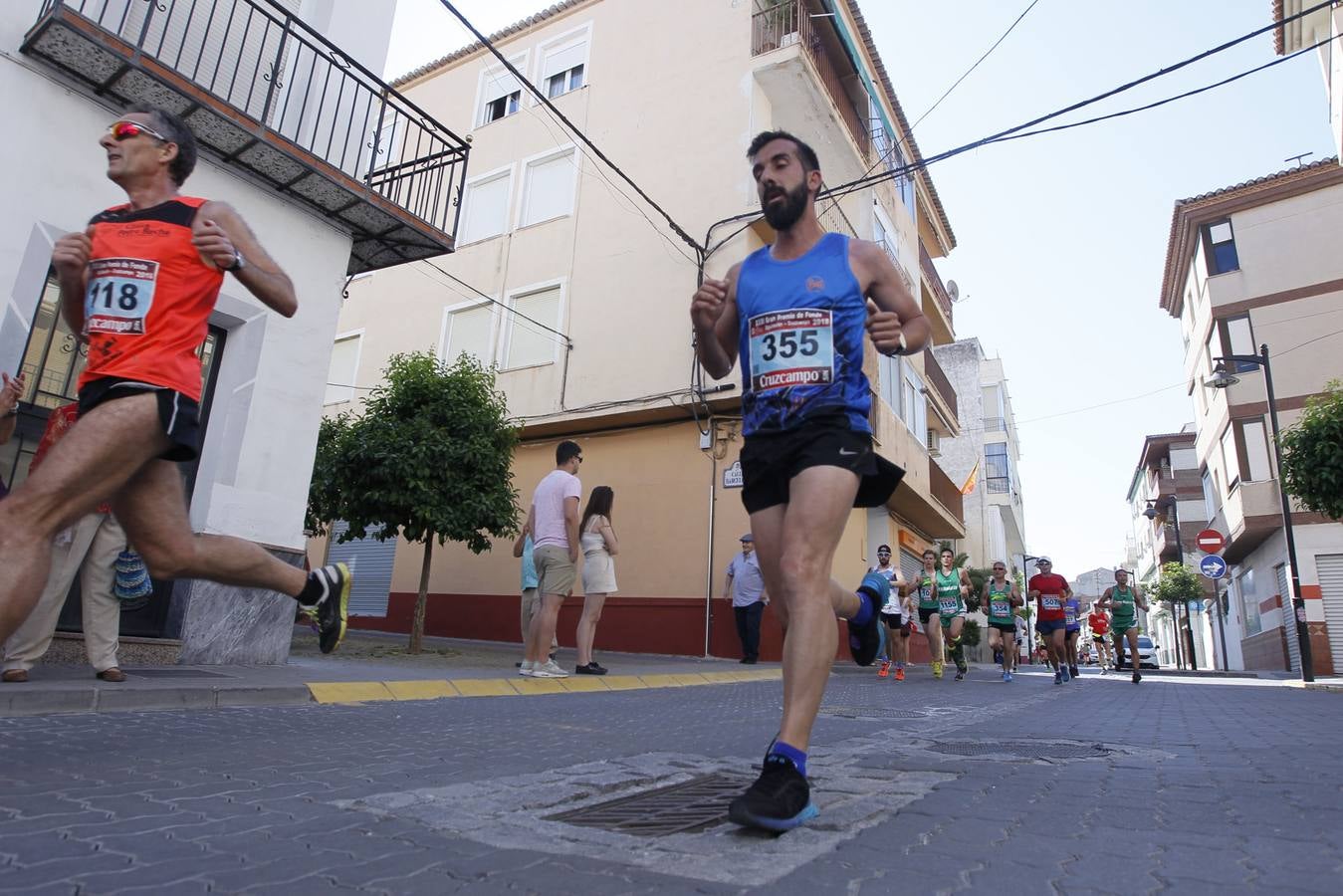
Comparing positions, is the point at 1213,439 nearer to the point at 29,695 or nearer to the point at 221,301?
the point at 221,301

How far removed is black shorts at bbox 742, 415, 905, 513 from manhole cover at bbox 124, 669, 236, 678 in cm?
500

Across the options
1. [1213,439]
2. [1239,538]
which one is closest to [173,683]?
[1239,538]

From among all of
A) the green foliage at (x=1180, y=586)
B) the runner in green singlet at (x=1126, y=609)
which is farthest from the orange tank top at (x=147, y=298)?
the green foliage at (x=1180, y=586)

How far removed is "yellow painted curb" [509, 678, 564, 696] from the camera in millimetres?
6961

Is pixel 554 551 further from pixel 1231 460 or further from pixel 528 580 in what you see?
pixel 1231 460

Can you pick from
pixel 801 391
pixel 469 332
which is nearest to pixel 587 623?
pixel 801 391

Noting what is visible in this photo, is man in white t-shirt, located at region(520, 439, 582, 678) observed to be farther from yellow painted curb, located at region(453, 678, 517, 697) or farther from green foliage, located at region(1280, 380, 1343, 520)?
green foliage, located at region(1280, 380, 1343, 520)

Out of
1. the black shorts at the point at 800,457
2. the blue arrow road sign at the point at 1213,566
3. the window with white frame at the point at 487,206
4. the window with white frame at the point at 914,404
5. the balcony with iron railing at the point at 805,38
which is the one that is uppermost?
the balcony with iron railing at the point at 805,38

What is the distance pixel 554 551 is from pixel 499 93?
1675cm

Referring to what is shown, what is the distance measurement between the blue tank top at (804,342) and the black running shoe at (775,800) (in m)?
1.05

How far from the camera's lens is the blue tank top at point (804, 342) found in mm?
2721

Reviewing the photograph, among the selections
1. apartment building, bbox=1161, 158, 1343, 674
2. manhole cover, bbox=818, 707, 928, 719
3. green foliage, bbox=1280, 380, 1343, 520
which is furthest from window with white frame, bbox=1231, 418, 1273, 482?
manhole cover, bbox=818, 707, 928, 719

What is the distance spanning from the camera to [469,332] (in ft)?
62.7

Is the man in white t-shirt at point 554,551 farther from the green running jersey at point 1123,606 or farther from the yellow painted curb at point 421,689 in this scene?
the green running jersey at point 1123,606
